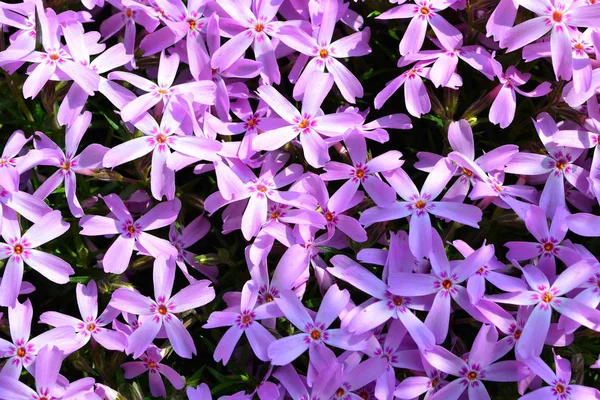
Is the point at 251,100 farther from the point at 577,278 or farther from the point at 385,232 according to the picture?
the point at 577,278

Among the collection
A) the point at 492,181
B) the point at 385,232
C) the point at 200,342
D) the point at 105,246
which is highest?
the point at 492,181

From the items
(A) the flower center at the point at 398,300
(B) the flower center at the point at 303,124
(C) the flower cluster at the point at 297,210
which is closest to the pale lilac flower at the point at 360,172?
(C) the flower cluster at the point at 297,210

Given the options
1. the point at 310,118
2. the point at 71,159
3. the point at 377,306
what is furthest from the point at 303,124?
the point at 71,159

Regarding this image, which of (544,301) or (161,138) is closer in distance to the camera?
(544,301)

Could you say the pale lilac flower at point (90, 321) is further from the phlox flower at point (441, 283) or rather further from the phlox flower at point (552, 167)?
the phlox flower at point (552, 167)

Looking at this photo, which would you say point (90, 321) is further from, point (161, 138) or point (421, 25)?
point (421, 25)

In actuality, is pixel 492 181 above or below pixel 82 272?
above

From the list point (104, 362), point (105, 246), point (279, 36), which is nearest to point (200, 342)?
point (104, 362)
